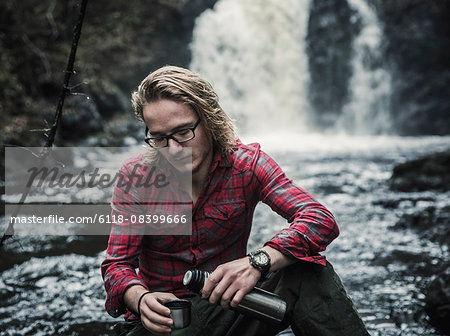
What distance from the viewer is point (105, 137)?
13.9 metres

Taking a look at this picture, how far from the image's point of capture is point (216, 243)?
2.06 meters

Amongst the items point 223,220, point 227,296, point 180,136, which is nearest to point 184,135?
point 180,136

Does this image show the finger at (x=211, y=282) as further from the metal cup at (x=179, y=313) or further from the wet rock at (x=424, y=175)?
the wet rock at (x=424, y=175)

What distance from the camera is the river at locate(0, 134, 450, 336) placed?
2.96 meters

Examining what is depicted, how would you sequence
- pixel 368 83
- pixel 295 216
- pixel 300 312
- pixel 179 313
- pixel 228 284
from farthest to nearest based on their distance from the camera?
pixel 368 83, pixel 295 216, pixel 300 312, pixel 228 284, pixel 179 313

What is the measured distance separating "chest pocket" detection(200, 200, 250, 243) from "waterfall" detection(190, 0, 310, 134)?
2132cm

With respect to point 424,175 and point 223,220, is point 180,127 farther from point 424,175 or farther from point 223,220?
point 424,175

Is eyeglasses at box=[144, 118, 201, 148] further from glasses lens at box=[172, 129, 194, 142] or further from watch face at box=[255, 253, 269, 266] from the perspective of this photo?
watch face at box=[255, 253, 269, 266]

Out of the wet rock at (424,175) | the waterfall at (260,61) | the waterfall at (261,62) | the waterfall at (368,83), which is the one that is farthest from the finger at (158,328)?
the waterfall at (260,61)

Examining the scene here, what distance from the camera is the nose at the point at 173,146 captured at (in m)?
1.98

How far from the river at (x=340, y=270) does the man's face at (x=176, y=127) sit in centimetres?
82

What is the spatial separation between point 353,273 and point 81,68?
12911mm

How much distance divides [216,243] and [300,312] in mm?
521

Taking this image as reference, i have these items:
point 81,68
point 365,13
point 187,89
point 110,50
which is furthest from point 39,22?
point 365,13
